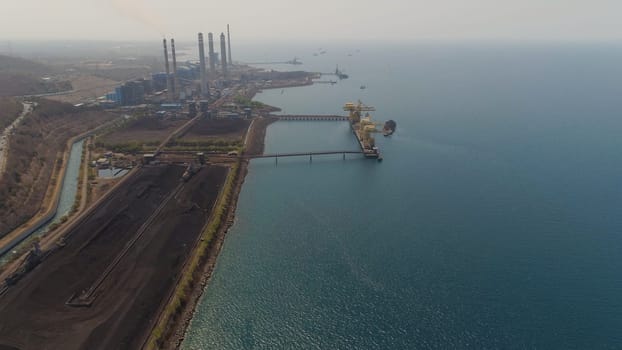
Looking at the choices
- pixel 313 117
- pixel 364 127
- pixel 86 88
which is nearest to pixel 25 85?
pixel 86 88

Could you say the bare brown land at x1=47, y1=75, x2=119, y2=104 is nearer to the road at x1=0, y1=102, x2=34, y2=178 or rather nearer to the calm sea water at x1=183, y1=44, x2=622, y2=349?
the road at x1=0, y1=102, x2=34, y2=178

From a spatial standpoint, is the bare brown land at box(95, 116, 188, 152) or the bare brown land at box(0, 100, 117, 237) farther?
the bare brown land at box(95, 116, 188, 152)

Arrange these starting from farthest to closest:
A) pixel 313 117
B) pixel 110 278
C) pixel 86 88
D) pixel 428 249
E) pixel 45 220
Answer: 1. pixel 86 88
2. pixel 313 117
3. pixel 45 220
4. pixel 428 249
5. pixel 110 278

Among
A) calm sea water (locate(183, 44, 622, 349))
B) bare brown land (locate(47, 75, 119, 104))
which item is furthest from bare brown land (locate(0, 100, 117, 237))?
calm sea water (locate(183, 44, 622, 349))

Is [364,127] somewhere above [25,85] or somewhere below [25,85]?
below

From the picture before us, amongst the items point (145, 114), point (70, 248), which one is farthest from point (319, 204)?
point (145, 114)

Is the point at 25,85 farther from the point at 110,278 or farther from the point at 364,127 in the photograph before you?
the point at 110,278

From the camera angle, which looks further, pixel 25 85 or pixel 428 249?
pixel 25 85

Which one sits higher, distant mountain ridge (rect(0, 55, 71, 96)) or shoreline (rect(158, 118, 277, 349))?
distant mountain ridge (rect(0, 55, 71, 96))
